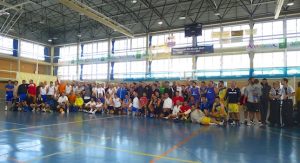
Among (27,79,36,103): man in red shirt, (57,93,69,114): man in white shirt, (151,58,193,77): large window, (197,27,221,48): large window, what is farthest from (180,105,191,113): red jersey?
(151,58,193,77): large window

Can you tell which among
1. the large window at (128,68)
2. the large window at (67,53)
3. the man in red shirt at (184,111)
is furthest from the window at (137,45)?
the man in red shirt at (184,111)

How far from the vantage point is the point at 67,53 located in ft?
109

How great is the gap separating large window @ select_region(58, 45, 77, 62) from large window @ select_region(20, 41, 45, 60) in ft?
8.00

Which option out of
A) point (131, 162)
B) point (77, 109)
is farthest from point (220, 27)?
point (131, 162)

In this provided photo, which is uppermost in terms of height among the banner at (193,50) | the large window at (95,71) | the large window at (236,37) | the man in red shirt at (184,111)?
the large window at (236,37)

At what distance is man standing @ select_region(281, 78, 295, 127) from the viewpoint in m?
9.08

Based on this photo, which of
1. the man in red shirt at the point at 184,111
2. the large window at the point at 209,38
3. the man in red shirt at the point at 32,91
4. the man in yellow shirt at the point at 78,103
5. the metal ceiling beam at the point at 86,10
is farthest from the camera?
the large window at the point at 209,38

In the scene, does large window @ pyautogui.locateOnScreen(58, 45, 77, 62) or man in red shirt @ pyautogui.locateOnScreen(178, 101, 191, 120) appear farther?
large window @ pyautogui.locateOnScreen(58, 45, 77, 62)

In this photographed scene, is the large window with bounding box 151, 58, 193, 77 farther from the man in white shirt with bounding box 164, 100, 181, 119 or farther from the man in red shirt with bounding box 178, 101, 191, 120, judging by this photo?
the man in red shirt with bounding box 178, 101, 191, 120

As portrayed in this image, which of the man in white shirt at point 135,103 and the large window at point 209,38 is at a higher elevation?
the large window at point 209,38

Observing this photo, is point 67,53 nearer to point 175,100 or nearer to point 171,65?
point 171,65

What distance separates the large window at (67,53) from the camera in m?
32.2

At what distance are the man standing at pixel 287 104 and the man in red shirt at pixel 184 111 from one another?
379 centimetres

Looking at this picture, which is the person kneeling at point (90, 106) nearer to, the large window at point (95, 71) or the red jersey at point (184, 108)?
the red jersey at point (184, 108)
